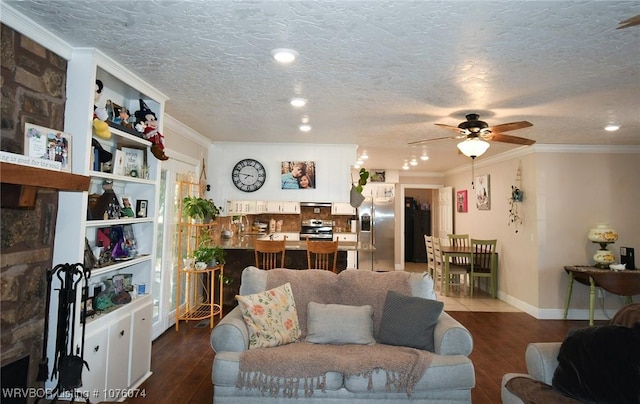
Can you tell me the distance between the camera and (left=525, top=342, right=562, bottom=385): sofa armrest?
205 centimetres

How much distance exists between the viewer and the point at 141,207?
297 centimetres

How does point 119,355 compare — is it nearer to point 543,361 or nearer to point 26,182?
point 26,182

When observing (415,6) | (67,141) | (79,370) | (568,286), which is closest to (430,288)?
(415,6)

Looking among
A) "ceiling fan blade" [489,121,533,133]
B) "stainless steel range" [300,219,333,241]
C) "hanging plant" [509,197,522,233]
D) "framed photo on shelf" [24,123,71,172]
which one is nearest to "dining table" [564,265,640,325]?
"hanging plant" [509,197,522,233]

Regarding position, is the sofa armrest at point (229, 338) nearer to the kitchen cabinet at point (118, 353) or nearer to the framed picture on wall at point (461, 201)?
the kitchen cabinet at point (118, 353)

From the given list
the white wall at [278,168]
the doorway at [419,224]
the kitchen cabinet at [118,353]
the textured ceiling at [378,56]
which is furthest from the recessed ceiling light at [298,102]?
→ the doorway at [419,224]

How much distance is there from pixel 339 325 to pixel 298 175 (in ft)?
10.2

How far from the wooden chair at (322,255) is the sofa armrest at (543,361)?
2.73m

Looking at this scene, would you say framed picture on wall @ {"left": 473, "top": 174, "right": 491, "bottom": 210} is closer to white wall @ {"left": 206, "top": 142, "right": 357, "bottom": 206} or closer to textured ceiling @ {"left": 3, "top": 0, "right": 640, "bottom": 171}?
textured ceiling @ {"left": 3, "top": 0, "right": 640, "bottom": 171}

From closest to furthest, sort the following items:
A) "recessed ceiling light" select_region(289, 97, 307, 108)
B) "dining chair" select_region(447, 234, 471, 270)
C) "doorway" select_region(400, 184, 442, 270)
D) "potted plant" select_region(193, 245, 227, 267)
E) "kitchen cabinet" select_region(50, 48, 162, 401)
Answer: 1. "kitchen cabinet" select_region(50, 48, 162, 401)
2. "recessed ceiling light" select_region(289, 97, 307, 108)
3. "potted plant" select_region(193, 245, 227, 267)
4. "dining chair" select_region(447, 234, 471, 270)
5. "doorway" select_region(400, 184, 442, 270)

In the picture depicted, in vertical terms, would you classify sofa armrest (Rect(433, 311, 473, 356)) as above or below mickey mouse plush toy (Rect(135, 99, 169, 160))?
below

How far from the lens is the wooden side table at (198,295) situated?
4.35 meters

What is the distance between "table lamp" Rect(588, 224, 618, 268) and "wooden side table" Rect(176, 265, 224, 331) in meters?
5.00

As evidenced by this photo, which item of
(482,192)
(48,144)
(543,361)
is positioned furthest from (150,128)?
(482,192)
